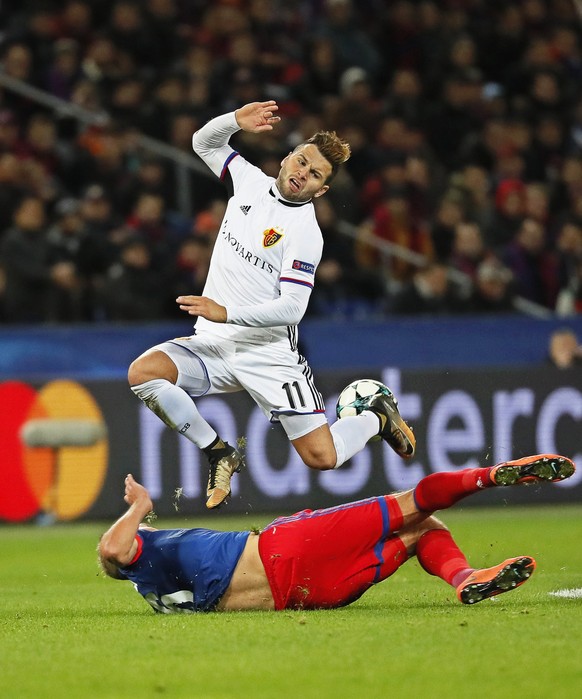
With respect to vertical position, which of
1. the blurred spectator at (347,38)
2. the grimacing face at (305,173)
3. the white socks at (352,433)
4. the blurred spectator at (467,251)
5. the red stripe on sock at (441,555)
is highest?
the blurred spectator at (347,38)

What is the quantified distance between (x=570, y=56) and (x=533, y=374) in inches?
244

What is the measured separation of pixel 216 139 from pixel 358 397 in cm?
170

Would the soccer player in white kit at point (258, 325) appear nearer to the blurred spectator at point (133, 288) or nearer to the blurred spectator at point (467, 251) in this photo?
the blurred spectator at point (133, 288)

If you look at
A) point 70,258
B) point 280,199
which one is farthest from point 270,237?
point 70,258

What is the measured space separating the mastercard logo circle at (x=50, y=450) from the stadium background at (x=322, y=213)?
0.02m

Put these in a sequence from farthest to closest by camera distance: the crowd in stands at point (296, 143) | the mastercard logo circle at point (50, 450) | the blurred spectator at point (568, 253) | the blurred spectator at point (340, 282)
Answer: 1. the blurred spectator at point (568, 253)
2. the blurred spectator at point (340, 282)
3. the crowd in stands at point (296, 143)
4. the mastercard logo circle at point (50, 450)

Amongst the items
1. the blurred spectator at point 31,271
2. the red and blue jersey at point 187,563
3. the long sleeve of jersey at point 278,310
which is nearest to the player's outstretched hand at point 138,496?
the red and blue jersey at point 187,563

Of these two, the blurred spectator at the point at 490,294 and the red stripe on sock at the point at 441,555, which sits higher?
the blurred spectator at the point at 490,294

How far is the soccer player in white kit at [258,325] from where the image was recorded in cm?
722

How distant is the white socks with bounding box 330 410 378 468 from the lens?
7555 millimetres

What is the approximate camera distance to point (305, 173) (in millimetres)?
7352

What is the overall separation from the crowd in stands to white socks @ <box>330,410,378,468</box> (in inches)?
198

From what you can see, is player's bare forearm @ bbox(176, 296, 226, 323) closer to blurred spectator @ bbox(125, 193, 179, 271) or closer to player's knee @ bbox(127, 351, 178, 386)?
player's knee @ bbox(127, 351, 178, 386)

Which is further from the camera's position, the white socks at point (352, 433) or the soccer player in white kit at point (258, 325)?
the white socks at point (352, 433)
